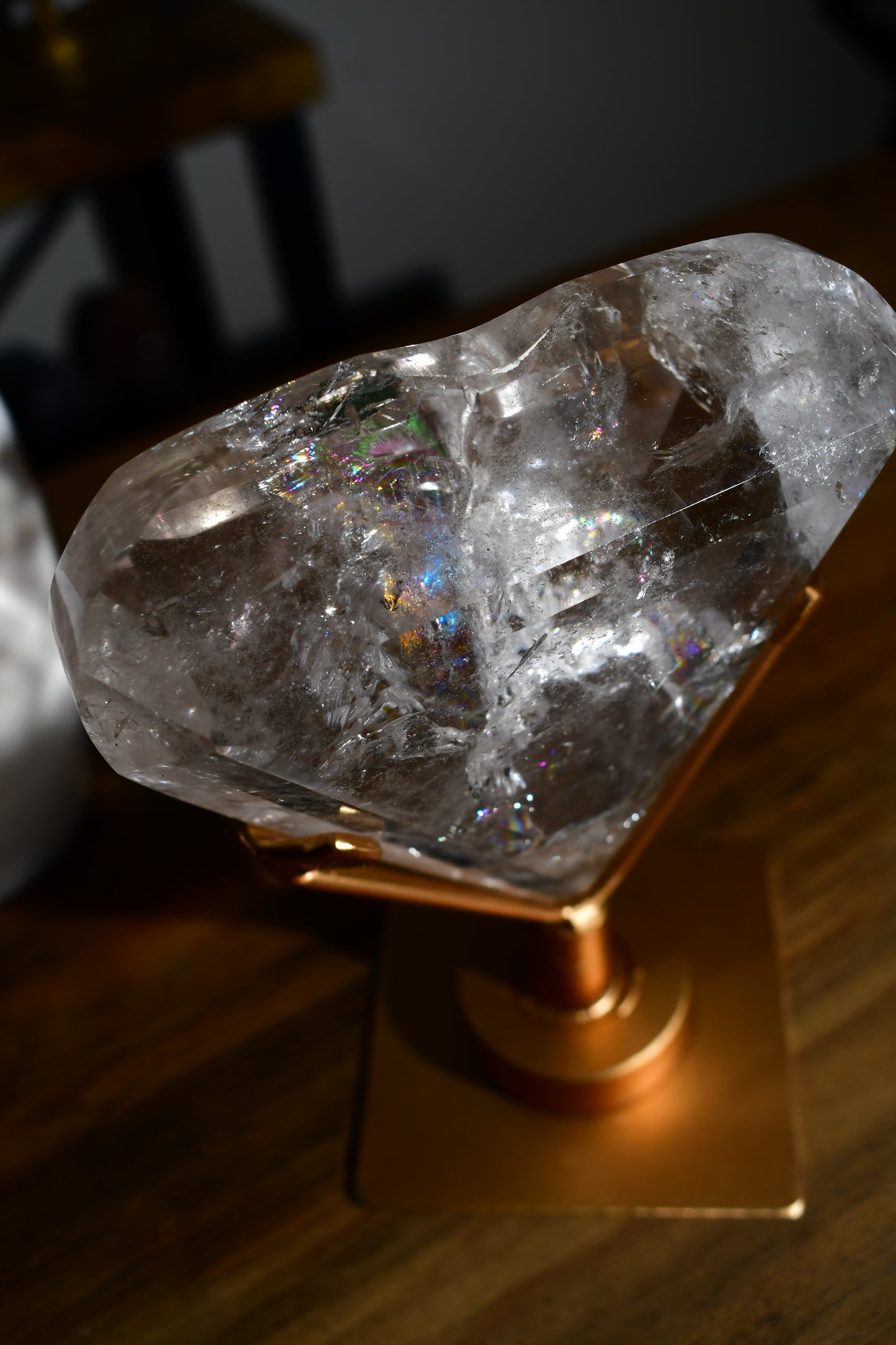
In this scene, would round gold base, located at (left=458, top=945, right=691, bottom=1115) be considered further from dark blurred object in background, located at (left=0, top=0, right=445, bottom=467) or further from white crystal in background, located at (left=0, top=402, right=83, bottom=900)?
dark blurred object in background, located at (left=0, top=0, right=445, bottom=467)

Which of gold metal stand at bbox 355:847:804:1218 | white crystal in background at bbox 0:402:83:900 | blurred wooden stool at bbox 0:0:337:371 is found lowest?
gold metal stand at bbox 355:847:804:1218

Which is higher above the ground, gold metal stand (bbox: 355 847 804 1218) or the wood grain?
the wood grain

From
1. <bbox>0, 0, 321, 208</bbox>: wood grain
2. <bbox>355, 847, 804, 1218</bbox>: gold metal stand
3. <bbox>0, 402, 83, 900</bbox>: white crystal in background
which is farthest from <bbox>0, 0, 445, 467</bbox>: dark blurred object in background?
<bbox>355, 847, 804, 1218</bbox>: gold metal stand

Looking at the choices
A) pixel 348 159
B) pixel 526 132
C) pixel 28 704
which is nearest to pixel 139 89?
pixel 348 159

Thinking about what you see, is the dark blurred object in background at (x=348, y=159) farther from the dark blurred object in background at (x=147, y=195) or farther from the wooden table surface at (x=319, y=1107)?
the wooden table surface at (x=319, y=1107)

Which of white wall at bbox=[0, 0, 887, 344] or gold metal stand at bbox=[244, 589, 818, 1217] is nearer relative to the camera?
gold metal stand at bbox=[244, 589, 818, 1217]

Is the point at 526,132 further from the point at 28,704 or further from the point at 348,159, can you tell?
the point at 28,704
